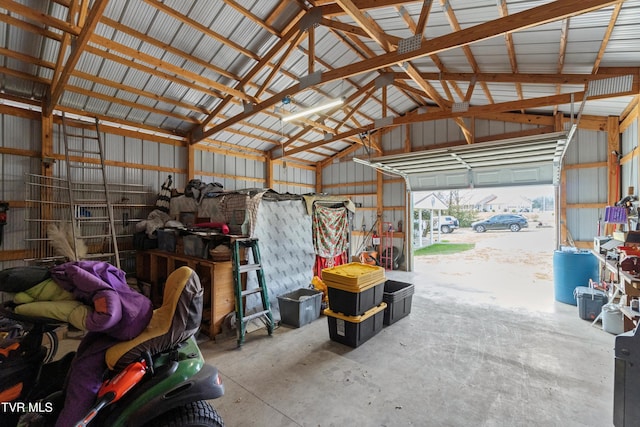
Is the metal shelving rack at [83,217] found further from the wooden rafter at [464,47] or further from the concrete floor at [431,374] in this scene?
the wooden rafter at [464,47]

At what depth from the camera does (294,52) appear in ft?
17.2

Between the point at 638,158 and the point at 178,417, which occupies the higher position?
the point at 638,158

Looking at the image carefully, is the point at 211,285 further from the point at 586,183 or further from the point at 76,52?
the point at 586,183

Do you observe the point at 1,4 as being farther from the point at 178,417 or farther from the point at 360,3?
the point at 178,417

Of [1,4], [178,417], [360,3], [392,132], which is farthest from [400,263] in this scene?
[1,4]

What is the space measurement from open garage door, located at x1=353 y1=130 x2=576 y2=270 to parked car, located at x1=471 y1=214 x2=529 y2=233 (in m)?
13.3

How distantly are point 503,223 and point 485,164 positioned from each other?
48.3 feet

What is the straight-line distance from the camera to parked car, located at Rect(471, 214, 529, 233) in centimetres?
1809

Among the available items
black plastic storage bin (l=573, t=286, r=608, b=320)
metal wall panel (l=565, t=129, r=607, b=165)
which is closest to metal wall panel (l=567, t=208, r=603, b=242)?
metal wall panel (l=565, t=129, r=607, b=165)

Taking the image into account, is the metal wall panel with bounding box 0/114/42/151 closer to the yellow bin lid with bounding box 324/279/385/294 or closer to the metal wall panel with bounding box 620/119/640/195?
the yellow bin lid with bounding box 324/279/385/294

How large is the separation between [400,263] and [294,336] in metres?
5.75

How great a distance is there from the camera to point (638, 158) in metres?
4.33

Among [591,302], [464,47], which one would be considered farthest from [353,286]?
[464,47]

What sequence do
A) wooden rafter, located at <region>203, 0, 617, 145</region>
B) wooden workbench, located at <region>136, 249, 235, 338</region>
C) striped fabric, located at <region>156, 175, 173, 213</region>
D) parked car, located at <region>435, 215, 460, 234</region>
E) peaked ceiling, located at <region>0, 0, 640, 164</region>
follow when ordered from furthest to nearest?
parked car, located at <region>435, 215, 460, 234</region>, striped fabric, located at <region>156, 175, 173, 213</region>, wooden workbench, located at <region>136, 249, 235, 338</region>, peaked ceiling, located at <region>0, 0, 640, 164</region>, wooden rafter, located at <region>203, 0, 617, 145</region>
